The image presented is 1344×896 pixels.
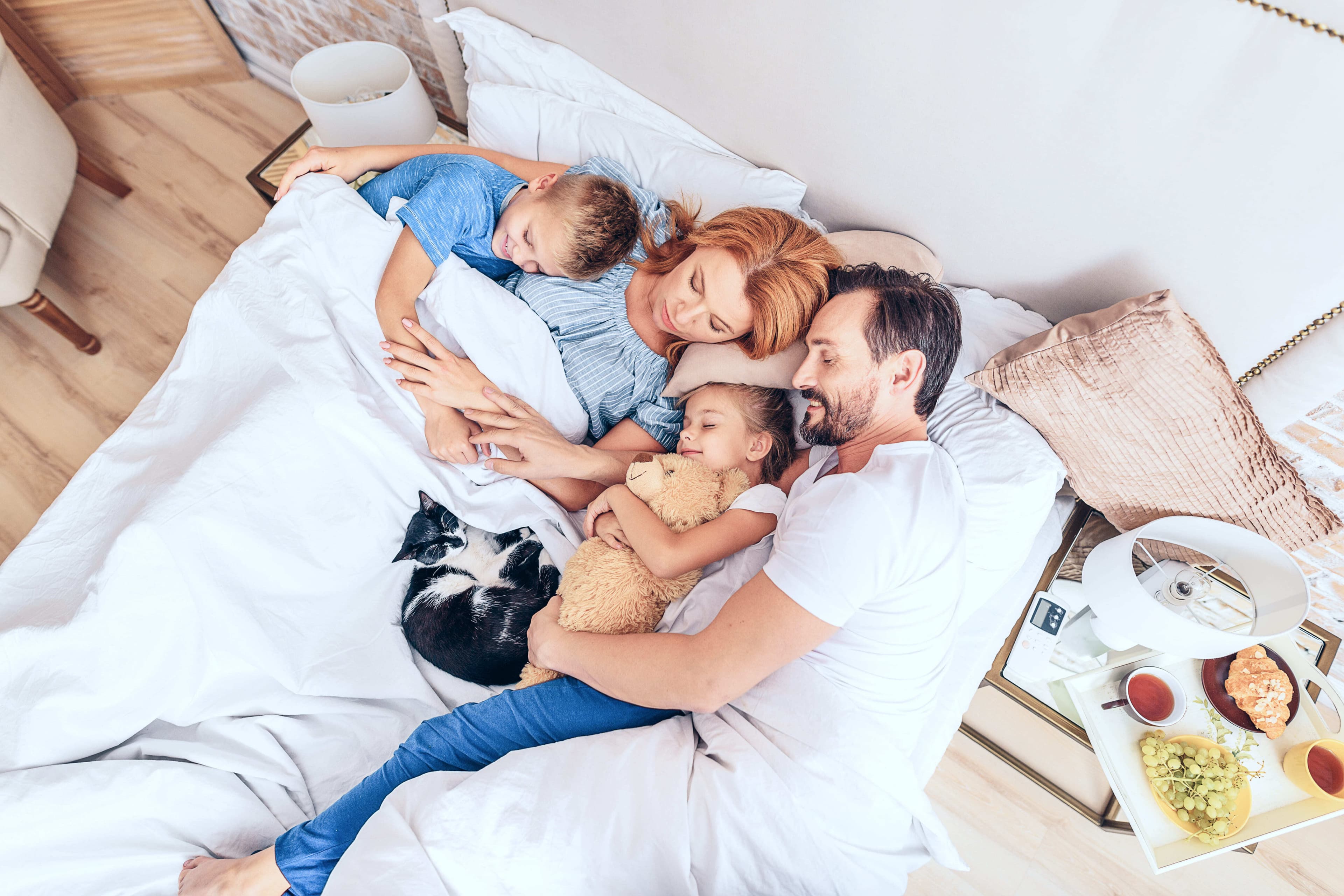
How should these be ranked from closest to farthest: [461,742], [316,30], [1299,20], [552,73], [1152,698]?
1. [1299,20]
2. [461,742]
3. [1152,698]
4. [552,73]
5. [316,30]

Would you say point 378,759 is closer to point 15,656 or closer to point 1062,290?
point 15,656

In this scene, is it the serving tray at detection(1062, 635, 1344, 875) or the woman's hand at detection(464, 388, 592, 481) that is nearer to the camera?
the serving tray at detection(1062, 635, 1344, 875)

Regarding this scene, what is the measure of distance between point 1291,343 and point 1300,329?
0.12ft

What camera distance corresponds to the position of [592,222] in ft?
4.88

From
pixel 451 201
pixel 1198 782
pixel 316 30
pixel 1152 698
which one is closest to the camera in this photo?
pixel 1198 782

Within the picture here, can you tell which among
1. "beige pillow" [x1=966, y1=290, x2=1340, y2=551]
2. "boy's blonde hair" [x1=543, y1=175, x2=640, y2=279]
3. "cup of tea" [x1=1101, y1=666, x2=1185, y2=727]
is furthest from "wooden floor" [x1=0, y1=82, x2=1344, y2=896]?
"boy's blonde hair" [x1=543, y1=175, x2=640, y2=279]

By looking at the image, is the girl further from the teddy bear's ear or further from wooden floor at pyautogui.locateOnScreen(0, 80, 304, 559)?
wooden floor at pyautogui.locateOnScreen(0, 80, 304, 559)

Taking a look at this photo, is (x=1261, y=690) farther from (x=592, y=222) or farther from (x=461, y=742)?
(x=592, y=222)

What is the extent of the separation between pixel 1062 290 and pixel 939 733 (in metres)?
0.95

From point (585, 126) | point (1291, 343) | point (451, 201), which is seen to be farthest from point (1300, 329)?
point (451, 201)

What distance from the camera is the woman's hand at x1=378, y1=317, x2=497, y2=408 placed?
4.86ft

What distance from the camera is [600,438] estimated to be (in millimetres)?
1682

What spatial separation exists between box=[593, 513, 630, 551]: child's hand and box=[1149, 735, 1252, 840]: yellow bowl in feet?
3.84

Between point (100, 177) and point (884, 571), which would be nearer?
point (884, 571)
